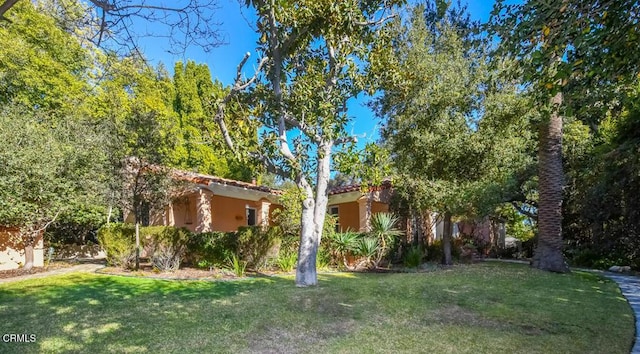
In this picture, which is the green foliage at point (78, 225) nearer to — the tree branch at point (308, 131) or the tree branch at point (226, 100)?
the tree branch at point (226, 100)

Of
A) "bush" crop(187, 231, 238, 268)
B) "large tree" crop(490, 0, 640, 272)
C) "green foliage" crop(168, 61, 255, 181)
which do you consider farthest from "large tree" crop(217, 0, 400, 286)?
"green foliage" crop(168, 61, 255, 181)

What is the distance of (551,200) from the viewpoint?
13.5 meters

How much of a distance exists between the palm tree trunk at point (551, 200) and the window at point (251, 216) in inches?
639

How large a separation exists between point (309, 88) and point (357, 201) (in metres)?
12.9

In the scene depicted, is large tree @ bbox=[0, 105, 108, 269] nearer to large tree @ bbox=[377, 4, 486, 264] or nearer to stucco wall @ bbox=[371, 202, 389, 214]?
large tree @ bbox=[377, 4, 486, 264]

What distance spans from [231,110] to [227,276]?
5.63m

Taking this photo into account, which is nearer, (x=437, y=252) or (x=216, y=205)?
(x=437, y=252)

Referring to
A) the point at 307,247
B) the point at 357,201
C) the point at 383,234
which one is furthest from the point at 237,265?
the point at 357,201

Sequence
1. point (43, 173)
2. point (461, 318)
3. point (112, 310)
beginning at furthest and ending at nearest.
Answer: point (43, 173) < point (112, 310) < point (461, 318)

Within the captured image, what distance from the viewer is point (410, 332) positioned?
5.94 m

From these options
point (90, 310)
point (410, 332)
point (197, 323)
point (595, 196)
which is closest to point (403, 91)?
point (595, 196)

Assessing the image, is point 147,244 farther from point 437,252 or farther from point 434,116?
point 437,252

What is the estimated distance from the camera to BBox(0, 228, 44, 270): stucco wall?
13.8m

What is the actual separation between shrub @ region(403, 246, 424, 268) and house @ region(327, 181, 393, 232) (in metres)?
3.94
